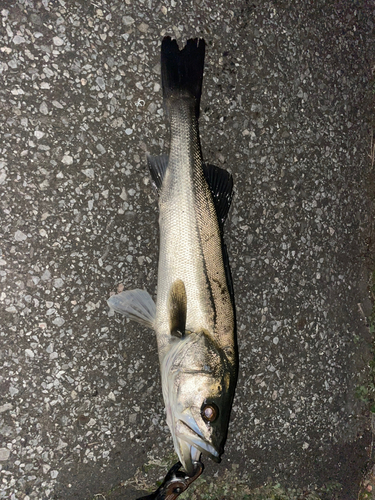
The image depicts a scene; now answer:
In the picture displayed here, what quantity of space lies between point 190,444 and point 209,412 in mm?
263

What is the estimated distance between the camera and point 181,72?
9.69 ft

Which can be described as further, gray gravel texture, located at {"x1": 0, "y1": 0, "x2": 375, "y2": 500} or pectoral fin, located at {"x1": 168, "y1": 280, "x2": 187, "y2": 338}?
gray gravel texture, located at {"x1": 0, "y1": 0, "x2": 375, "y2": 500}

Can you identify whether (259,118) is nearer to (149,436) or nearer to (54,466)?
(149,436)

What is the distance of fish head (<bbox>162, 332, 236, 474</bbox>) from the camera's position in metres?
2.45

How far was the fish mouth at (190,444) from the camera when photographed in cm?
243

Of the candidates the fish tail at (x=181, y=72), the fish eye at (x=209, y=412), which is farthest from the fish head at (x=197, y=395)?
the fish tail at (x=181, y=72)

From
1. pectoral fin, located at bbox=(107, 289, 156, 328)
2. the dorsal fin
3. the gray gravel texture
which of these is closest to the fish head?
pectoral fin, located at bbox=(107, 289, 156, 328)

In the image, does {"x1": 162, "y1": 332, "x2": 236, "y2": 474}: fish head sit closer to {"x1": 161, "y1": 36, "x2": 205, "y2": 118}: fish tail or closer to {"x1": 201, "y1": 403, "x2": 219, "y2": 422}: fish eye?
{"x1": 201, "y1": 403, "x2": 219, "y2": 422}: fish eye

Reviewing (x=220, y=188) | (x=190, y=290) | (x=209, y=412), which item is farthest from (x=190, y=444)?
(x=220, y=188)

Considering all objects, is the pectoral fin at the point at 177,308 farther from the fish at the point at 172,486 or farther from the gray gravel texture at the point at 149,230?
the fish at the point at 172,486

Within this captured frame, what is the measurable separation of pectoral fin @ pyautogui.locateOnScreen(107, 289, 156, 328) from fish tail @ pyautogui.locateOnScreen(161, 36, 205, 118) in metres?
1.41

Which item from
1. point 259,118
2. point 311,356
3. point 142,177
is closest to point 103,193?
point 142,177

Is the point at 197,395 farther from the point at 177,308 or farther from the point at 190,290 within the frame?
the point at 190,290

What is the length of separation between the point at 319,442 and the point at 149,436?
167cm
